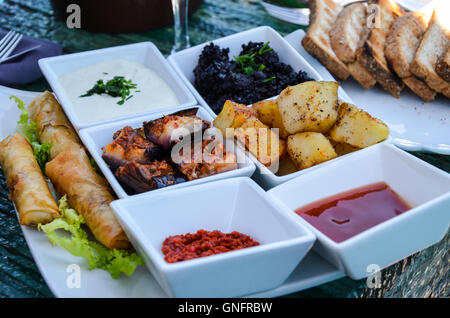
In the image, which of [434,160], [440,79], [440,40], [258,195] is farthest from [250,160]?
[440,40]

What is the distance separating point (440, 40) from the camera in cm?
353

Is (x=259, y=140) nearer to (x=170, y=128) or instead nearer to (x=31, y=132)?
(x=170, y=128)

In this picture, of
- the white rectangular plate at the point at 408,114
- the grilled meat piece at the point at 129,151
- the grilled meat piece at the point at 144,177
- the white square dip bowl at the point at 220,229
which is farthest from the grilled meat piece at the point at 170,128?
the white rectangular plate at the point at 408,114

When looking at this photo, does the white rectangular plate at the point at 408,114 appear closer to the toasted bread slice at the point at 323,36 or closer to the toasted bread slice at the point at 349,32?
the toasted bread slice at the point at 323,36

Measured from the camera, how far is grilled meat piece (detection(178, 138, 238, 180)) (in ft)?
7.78

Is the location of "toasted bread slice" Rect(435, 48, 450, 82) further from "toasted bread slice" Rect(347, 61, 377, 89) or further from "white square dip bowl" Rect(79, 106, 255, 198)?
"white square dip bowl" Rect(79, 106, 255, 198)

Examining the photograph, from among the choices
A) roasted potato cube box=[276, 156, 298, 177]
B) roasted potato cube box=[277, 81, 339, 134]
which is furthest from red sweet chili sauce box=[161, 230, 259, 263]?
roasted potato cube box=[277, 81, 339, 134]

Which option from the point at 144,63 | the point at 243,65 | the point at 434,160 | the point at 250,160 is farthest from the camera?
the point at 144,63

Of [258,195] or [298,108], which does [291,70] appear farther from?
[258,195]

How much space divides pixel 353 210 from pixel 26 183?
152 cm

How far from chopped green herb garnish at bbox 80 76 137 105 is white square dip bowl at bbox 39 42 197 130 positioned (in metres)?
0.05

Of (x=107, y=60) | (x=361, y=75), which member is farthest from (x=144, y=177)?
(x=361, y=75)

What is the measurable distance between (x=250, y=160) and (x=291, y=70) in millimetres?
1014

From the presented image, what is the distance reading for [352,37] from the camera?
3615 mm
